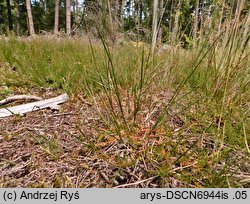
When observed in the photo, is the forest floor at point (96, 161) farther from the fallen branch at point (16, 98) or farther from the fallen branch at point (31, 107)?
the fallen branch at point (16, 98)

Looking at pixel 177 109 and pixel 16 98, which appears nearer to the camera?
pixel 177 109

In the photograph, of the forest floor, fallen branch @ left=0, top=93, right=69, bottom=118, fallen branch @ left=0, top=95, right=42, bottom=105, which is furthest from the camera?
fallen branch @ left=0, top=95, right=42, bottom=105

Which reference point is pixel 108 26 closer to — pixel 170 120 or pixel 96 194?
pixel 170 120

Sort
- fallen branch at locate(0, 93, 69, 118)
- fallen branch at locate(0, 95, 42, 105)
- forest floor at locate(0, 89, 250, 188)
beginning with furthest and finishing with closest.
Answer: fallen branch at locate(0, 95, 42, 105) → fallen branch at locate(0, 93, 69, 118) → forest floor at locate(0, 89, 250, 188)

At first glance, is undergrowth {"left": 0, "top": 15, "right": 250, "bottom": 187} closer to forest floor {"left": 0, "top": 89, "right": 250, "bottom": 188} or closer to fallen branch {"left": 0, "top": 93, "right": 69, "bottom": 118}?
forest floor {"left": 0, "top": 89, "right": 250, "bottom": 188}

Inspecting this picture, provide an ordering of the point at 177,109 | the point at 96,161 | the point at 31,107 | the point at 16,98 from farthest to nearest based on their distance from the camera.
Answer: the point at 16,98 < the point at 31,107 < the point at 177,109 < the point at 96,161

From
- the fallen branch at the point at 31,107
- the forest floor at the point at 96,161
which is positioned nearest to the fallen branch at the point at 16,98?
the fallen branch at the point at 31,107

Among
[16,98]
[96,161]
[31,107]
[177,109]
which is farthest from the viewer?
[16,98]

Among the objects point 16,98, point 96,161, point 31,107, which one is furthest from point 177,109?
point 16,98

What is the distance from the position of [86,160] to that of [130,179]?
204 mm

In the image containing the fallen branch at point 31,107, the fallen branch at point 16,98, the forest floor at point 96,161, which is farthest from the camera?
the fallen branch at point 16,98

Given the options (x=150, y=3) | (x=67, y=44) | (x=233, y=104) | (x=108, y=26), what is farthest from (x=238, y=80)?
(x=67, y=44)

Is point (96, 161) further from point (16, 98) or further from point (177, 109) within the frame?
point (16, 98)

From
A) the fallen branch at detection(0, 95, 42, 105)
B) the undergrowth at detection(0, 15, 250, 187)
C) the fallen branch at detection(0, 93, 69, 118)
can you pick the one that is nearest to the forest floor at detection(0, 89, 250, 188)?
the undergrowth at detection(0, 15, 250, 187)
